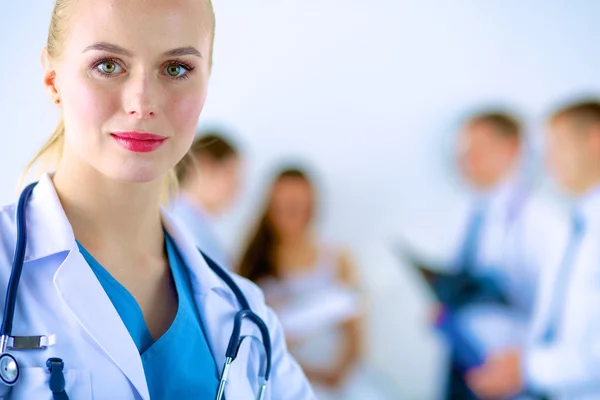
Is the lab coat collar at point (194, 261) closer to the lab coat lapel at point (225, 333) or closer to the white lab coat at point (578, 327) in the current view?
the lab coat lapel at point (225, 333)

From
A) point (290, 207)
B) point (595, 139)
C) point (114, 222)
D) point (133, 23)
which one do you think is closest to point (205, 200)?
point (290, 207)

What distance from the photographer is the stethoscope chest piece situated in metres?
0.72

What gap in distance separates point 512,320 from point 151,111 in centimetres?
271

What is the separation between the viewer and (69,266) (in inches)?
31.8

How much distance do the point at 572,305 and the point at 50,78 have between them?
7.23ft

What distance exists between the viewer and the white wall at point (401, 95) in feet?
11.2

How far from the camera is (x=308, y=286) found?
317cm

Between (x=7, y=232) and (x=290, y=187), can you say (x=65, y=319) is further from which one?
(x=290, y=187)

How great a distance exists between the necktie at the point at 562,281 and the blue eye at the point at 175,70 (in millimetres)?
2117

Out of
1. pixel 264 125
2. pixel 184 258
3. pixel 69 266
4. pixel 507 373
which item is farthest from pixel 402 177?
pixel 69 266

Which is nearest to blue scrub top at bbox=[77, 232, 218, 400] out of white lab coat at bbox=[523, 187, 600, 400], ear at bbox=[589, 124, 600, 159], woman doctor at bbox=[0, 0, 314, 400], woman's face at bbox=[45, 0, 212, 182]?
woman doctor at bbox=[0, 0, 314, 400]

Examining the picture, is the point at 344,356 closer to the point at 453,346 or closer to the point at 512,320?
the point at 453,346

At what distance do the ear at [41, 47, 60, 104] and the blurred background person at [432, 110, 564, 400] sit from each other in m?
2.62

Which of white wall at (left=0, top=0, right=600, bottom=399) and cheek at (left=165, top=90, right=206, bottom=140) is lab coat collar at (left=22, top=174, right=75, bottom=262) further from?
white wall at (left=0, top=0, right=600, bottom=399)
